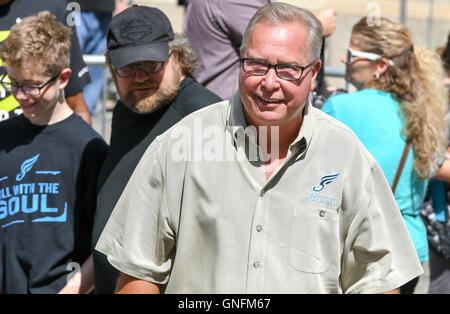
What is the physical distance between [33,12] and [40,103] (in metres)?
0.89

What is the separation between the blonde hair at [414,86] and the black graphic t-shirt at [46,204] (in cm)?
160

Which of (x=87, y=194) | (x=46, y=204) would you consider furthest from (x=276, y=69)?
(x=46, y=204)

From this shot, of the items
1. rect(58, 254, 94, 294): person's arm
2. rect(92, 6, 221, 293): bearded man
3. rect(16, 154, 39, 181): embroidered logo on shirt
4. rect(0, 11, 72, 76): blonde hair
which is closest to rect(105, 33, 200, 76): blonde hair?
rect(92, 6, 221, 293): bearded man

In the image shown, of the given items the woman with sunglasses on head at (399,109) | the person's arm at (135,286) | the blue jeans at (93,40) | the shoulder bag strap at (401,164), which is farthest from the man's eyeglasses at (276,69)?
the blue jeans at (93,40)

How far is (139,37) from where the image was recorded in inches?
140

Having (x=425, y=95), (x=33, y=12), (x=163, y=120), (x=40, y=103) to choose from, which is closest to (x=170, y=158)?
(x=163, y=120)

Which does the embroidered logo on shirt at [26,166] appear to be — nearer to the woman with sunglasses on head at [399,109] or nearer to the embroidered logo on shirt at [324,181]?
the woman with sunglasses on head at [399,109]

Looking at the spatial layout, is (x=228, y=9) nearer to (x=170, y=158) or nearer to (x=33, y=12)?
(x=33, y=12)

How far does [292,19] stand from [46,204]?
175 centimetres

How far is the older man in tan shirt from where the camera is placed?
258 centimetres

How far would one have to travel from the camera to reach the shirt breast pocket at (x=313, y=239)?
2.57m

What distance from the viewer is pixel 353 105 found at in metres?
4.00

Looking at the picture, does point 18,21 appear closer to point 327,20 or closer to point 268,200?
point 327,20

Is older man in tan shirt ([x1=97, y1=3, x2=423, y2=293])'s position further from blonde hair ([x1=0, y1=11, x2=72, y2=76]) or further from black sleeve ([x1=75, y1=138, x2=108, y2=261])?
blonde hair ([x1=0, y1=11, x2=72, y2=76])
